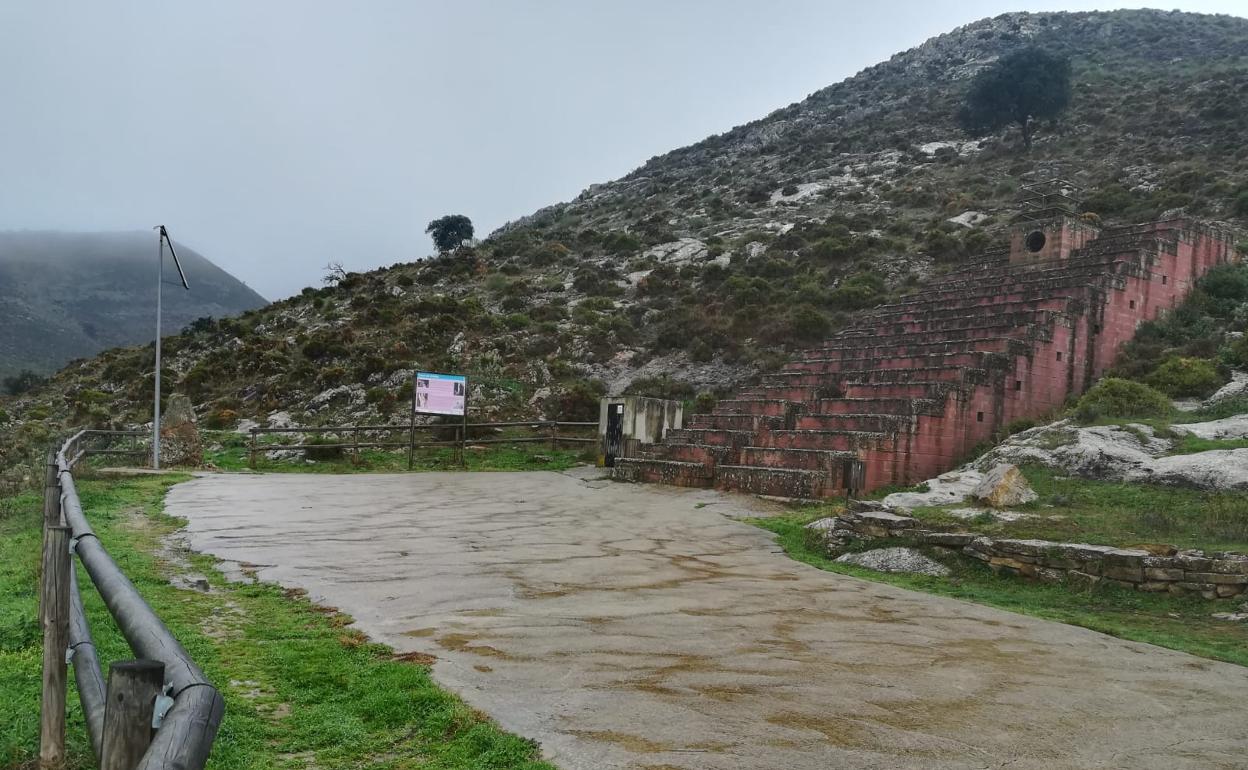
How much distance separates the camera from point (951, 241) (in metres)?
32.4

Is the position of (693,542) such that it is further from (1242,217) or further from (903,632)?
(1242,217)

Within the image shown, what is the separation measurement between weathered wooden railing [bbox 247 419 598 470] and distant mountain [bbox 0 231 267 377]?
60365 mm

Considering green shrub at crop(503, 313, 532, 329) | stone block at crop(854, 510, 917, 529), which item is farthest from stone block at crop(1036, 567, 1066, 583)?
green shrub at crop(503, 313, 532, 329)

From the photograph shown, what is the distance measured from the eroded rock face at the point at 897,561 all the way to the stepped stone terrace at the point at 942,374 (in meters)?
2.66

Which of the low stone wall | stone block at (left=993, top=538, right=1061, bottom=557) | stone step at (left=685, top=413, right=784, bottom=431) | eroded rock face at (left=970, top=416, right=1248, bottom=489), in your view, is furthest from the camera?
stone step at (left=685, top=413, right=784, bottom=431)

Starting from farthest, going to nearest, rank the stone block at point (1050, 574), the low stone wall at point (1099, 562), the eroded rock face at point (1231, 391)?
the eroded rock face at point (1231, 391), the stone block at point (1050, 574), the low stone wall at point (1099, 562)

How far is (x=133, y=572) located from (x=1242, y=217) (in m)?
31.3

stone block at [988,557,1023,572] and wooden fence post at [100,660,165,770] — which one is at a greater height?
wooden fence post at [100,660,165,770]

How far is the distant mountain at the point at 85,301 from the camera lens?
318 feet

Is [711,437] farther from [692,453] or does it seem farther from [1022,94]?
[1022,94]

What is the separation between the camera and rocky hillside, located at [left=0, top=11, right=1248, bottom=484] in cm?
2786

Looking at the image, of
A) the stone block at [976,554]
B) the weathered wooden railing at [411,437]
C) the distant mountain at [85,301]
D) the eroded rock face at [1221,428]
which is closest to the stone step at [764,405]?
the weathered wooden railing at [411,437]

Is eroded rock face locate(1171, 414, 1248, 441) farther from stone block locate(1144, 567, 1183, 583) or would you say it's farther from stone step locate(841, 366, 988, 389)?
stone block locate(1144, 567, 1183, 583)

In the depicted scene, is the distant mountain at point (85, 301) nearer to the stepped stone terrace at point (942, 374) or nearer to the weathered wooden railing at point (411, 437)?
the weathered wooden railing at point (411, 437)
